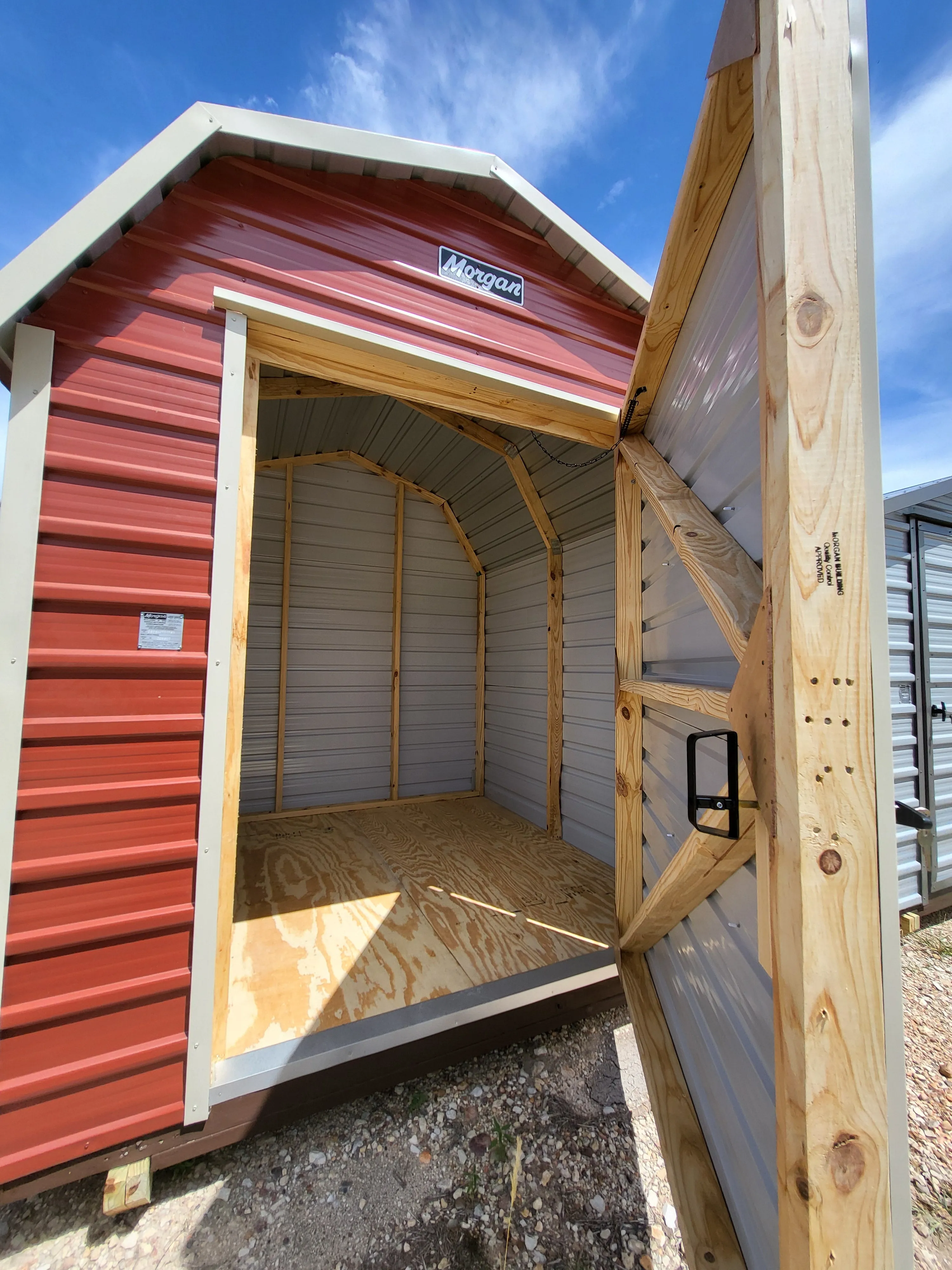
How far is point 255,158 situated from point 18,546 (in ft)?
6.13

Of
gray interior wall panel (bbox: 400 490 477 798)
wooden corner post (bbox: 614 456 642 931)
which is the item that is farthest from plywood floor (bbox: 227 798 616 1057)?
gray interior wall panel (bbox: 400 490 477 798)

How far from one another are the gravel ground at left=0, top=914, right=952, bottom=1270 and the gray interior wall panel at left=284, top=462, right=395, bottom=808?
11.3 feet

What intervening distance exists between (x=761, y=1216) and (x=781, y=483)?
5.36 feet

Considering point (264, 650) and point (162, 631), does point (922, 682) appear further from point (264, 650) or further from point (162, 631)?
point (264, 650)

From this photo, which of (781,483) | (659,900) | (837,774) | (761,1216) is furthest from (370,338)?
(761,1216)

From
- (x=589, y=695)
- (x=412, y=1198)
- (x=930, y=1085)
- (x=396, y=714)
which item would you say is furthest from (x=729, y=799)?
(x=396, y=714)

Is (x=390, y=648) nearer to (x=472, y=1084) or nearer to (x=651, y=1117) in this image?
(x=472, y=1084)

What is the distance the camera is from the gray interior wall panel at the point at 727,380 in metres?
1.23

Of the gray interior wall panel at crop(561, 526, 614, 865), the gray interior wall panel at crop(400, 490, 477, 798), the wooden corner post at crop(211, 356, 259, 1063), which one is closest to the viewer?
the wooden corner post at crop(211, 356, 259, 1063)

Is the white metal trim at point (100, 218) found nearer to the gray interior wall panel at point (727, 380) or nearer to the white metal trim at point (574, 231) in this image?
the white metal trim at point (574, 231)

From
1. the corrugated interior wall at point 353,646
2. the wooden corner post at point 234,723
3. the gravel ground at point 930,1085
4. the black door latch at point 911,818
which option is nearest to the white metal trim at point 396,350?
the wooden corner post at point 234,723

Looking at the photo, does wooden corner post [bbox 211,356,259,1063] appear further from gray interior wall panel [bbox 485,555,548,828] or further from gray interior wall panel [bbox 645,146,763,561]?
gray interior wall panel [bbox 485,555,548,828]

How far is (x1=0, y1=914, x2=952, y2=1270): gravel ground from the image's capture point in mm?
1538

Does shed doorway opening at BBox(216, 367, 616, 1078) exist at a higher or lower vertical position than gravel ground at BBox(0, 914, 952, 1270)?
higher
